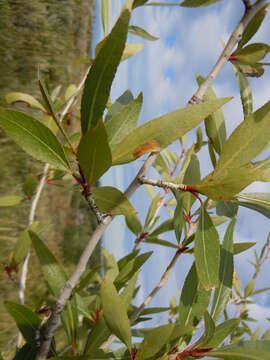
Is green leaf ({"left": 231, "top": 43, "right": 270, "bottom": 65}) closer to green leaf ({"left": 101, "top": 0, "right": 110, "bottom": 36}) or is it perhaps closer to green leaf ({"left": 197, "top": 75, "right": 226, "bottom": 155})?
green leaf ({"left": 197, "top": 75, "right": 226, "bottom": 155})

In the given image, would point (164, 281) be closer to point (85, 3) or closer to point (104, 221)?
point (104, 221)

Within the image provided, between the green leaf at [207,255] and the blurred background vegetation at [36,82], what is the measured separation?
2.71 m

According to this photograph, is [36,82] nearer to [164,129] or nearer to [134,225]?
[134,225]

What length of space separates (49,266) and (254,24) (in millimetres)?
329

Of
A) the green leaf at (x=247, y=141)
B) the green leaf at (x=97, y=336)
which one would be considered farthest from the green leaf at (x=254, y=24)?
the green leaf at (x=97, y=336)

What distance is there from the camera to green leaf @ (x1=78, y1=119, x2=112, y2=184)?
0.89 feet

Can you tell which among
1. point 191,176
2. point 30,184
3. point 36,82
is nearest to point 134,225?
point 30,184

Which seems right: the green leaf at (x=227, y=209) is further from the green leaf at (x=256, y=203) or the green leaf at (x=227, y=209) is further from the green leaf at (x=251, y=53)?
the green leaf at (x=251, y=53)

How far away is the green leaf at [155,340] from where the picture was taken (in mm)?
340

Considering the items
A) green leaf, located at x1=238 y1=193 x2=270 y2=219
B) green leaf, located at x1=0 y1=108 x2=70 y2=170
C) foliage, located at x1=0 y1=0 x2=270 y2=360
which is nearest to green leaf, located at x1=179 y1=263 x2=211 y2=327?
foliage, located at x1=0 y1=0 x2=270 y2=360

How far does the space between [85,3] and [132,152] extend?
598 cm

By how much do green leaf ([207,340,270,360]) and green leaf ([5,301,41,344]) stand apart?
0.60ft

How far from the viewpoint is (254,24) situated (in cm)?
38

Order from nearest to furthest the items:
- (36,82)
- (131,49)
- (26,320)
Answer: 1. (26,320)
2. (131,49)
3. (36,82)
